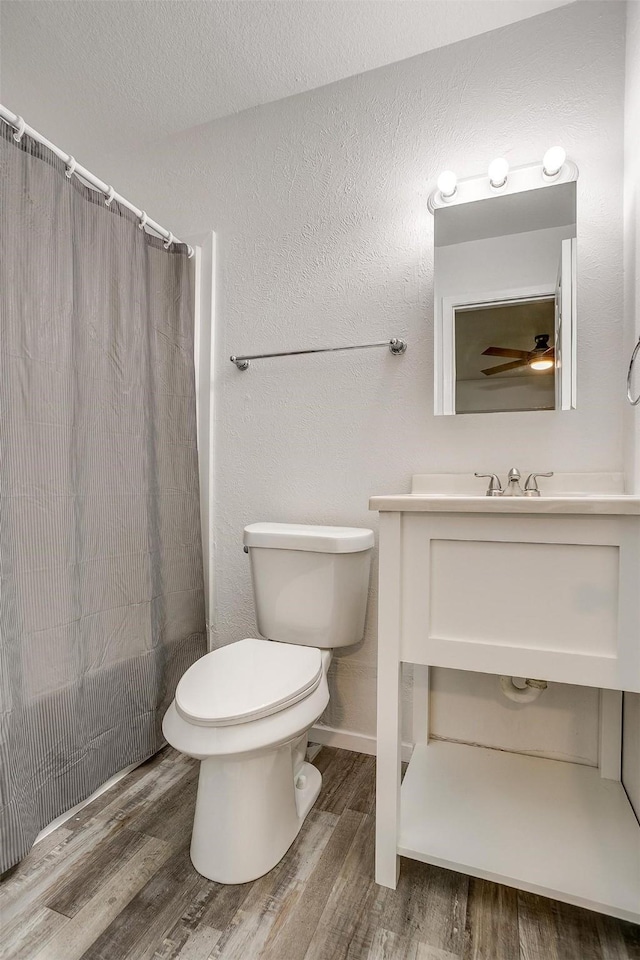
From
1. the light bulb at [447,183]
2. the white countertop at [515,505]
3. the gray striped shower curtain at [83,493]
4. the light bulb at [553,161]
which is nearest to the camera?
the white countertop at [515,505]

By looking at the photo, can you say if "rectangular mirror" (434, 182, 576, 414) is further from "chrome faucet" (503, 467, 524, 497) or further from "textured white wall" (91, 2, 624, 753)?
"chrome faucet" (503, 467, 524, 497)

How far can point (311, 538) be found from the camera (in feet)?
4.83

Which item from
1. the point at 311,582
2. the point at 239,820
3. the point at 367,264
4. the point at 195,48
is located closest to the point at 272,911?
the point at 239,820

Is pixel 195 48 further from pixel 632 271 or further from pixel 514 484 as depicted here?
pixel 514 484

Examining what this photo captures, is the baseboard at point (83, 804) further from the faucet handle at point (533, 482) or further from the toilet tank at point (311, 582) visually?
the faucet handle at point (533, 482)

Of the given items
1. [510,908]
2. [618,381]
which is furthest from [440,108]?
[510,908]

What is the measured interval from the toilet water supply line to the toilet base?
0.66 meters

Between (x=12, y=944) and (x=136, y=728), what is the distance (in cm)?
58

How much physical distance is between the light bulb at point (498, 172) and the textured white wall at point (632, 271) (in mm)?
312

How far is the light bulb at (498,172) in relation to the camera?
143cm

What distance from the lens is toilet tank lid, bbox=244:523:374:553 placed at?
4.76ft

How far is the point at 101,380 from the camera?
4.75 ft

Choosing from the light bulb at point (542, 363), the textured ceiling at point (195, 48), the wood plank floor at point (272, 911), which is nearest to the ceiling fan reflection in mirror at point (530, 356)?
the light bulb at point (542, 363)

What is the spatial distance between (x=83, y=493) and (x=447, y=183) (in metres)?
1.40
